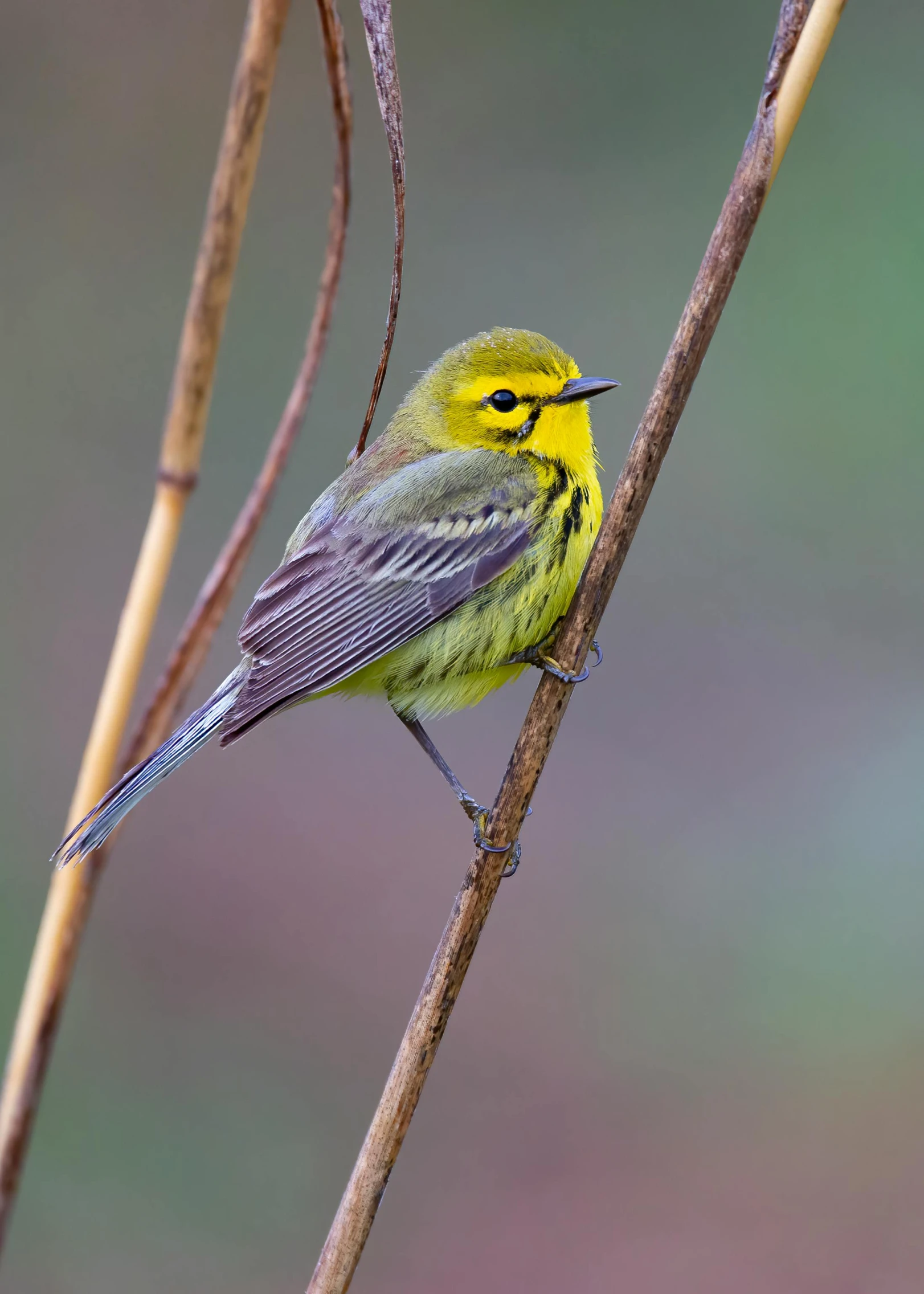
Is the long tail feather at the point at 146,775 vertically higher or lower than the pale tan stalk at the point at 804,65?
lower

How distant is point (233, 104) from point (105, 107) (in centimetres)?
566

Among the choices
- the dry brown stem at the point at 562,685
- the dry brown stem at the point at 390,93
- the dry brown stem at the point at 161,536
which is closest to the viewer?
the dry brown stem at the point at 390,93

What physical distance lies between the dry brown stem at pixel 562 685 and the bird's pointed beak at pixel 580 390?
3.25 feet

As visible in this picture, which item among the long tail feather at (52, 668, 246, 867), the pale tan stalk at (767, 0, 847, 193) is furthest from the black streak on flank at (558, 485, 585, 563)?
the pale tan stalk at (767, 0, 847, 193)

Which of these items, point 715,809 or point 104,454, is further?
point 104,454

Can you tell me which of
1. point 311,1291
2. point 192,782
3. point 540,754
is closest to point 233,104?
point 540,754

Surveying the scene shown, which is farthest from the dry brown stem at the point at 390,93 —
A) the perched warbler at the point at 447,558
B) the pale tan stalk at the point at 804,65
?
the perched warbler at the point at 447,558

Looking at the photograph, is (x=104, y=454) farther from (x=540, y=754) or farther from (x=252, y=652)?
(x=540, y=754)

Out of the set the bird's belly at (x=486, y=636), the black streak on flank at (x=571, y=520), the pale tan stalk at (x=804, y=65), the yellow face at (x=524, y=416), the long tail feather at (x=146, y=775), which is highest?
the yellow face at (x=524, y=416)

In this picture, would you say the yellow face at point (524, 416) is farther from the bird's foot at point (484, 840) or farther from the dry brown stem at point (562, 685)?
the dry brown stem at point (562, 685)

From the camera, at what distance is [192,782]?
20.5 ft

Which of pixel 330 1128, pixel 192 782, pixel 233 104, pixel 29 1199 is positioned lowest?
pixel 29 1199

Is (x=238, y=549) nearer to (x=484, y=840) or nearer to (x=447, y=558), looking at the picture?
(x=484, y=840)

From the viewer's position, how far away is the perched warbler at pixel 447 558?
275 cm
